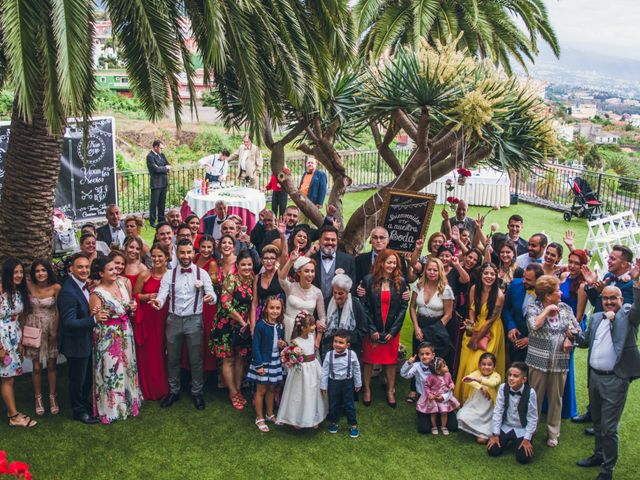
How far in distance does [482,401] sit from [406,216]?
2589 millimetres

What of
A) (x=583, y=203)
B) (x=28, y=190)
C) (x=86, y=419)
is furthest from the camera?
(x=583, y=203)

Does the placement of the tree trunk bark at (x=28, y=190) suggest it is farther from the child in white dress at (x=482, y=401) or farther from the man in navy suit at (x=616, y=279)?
the man in navy suit at (x=616, y=279)

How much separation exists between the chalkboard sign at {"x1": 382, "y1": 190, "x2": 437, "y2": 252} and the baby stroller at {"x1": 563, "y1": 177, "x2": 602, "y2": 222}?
8706mm

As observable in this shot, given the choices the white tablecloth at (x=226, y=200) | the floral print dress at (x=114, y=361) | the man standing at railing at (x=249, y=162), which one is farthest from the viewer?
the man standing at railing at (x=249, y=162)

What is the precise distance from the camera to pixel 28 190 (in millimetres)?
7109

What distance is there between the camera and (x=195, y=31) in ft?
20.8

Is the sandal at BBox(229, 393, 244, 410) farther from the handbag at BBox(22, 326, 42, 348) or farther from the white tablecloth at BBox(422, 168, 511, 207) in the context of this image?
the white tablecloth at BBox(422, 168, 511, 207)

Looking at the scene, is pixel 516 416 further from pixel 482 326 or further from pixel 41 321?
pixel 41 321


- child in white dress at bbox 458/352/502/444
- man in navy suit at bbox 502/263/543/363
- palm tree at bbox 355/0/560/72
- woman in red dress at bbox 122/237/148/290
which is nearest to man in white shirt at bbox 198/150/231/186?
palm tree at bbox 355/0/560/72

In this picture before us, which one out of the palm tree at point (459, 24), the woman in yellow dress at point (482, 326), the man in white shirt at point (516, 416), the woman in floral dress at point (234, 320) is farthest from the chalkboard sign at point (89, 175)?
the man in white shirt at point (516, 416)

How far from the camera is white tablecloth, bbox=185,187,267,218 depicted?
11336 mm

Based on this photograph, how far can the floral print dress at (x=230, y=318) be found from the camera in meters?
6.71

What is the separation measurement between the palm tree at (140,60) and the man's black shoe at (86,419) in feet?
6.16

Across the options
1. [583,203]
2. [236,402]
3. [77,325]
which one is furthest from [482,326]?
[583,203]
